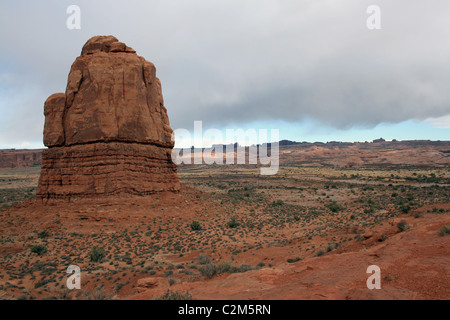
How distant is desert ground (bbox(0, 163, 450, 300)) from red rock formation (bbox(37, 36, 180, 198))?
1.38m

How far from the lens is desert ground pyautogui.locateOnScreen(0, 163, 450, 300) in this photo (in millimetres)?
6492

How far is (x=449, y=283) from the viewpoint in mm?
5430

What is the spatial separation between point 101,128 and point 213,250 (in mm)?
12320

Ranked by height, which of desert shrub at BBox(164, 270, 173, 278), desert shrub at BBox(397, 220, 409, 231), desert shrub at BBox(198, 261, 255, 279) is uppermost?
desert shrub at BBox(397, 220, 409, 231)

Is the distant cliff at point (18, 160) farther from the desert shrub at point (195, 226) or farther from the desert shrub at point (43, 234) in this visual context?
the desert shrub at point (195, 226)

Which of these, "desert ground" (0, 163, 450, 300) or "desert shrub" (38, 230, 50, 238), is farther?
Answer: "desert shrub" (38, 230, 50, 238)

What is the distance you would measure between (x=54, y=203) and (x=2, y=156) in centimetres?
12755

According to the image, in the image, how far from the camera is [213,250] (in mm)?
14656

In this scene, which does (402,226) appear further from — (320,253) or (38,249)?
(38,249)

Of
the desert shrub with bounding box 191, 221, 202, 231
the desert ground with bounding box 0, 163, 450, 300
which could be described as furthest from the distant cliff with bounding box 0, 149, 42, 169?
the desert shrub with bounding box 191, 221, 202, 231

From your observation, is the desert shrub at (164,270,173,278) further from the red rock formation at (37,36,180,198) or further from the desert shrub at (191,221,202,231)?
the red rock formation at (37,36,180,198)

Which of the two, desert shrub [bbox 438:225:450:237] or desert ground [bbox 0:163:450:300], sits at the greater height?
desert shrub [bbox 438:225:450:237]

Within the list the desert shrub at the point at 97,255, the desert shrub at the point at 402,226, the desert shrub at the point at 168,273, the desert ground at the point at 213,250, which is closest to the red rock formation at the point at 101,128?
the desert ground at the point at 213,250
